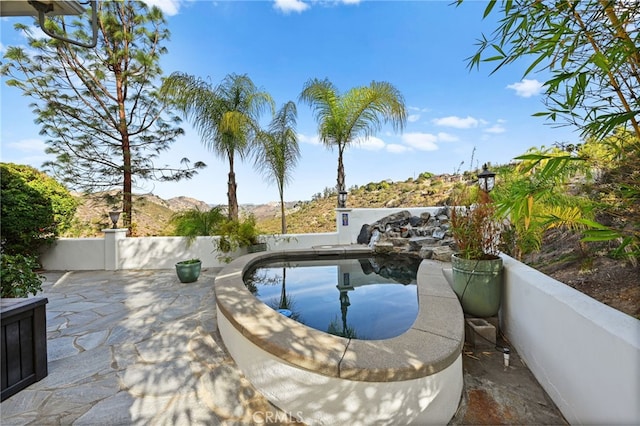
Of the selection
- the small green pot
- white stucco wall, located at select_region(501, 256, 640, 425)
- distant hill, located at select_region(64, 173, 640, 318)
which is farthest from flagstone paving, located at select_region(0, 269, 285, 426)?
distant hill, located at select_region(64, 173, 640, 318)

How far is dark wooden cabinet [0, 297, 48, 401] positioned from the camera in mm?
1850

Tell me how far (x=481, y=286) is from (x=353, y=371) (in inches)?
78.6

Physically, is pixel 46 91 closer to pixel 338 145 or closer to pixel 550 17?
pixel 338 145

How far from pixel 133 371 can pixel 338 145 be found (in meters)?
6.99

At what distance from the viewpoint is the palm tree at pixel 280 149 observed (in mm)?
7398

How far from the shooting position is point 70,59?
6.84m

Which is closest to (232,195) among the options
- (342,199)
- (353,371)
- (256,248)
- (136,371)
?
(256,248)

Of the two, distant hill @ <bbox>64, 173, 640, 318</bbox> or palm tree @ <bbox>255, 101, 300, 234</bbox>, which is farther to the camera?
palm tree @ <bbox>255, 101, 300, 234</bbox>

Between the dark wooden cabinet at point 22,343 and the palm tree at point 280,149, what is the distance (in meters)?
5.82

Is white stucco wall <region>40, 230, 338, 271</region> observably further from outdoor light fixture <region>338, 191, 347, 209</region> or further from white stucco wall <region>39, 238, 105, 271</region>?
outdoor light fixture <region>338, 191, 347, 209</region>

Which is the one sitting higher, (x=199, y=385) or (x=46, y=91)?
(x=46, y=91)

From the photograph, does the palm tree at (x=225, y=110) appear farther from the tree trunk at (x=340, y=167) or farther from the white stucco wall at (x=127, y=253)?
the tree trunk at (x=340, y=167)

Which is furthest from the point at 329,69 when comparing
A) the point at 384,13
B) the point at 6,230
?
the point at 6,230

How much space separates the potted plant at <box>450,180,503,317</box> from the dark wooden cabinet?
12.6ft
